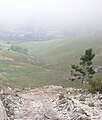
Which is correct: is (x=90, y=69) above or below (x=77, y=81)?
above

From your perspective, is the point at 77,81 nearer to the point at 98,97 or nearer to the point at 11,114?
the point at 98,97

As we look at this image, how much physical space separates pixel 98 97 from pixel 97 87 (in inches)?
365

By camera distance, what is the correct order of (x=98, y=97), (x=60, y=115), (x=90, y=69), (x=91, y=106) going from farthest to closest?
(x=90, y=69) → (x=98, y=97) → (x=91, y=106) → (x=60, y=115)

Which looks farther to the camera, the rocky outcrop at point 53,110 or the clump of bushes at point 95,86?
the clump of bushes at point 95,86

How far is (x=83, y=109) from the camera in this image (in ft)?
117

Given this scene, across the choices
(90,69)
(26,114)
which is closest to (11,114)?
(26,114)

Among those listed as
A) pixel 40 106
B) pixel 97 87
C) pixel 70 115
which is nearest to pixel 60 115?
pixel 70 115

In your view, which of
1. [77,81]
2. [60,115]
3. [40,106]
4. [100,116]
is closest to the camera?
[100,116]

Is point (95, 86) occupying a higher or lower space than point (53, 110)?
higher

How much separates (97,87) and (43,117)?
22.5 metres

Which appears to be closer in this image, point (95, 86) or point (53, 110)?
point (53, 110)

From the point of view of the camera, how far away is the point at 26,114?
37.2m

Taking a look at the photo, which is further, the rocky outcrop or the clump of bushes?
the clump of bushes

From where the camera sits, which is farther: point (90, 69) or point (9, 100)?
point (90, 69)
